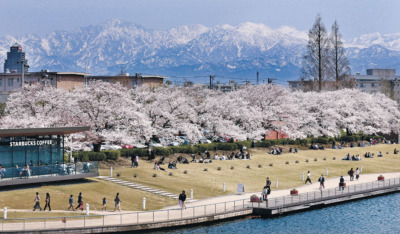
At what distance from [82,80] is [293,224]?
13081 cm

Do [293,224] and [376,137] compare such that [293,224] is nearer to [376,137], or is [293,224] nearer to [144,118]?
[144,118]

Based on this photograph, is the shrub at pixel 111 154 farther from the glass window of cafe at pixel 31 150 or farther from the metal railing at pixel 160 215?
the metal railing at pixel 160 215

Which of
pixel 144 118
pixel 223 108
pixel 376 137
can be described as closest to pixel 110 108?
pixel 144 118

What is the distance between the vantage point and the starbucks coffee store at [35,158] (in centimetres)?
Result: 5504

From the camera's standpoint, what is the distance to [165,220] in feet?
160

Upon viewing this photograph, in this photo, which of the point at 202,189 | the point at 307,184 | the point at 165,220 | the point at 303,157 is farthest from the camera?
the point at 303,157

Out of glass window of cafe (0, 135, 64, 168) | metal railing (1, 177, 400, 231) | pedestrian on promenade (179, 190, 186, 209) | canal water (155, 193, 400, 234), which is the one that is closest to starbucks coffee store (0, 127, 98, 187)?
glass window of cafe (0, 135, 64, 168)

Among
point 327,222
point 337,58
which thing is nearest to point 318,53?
point 337,58

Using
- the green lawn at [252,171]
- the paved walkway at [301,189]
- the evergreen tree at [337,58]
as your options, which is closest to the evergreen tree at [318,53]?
the evergreen tree at [337,58]

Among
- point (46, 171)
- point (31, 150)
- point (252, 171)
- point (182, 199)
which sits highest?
point (31, 150)

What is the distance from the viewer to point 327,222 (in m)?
55.3

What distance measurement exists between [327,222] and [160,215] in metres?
16.5

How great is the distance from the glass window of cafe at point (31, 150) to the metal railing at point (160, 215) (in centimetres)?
1246

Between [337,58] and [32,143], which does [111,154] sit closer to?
[32,143]
